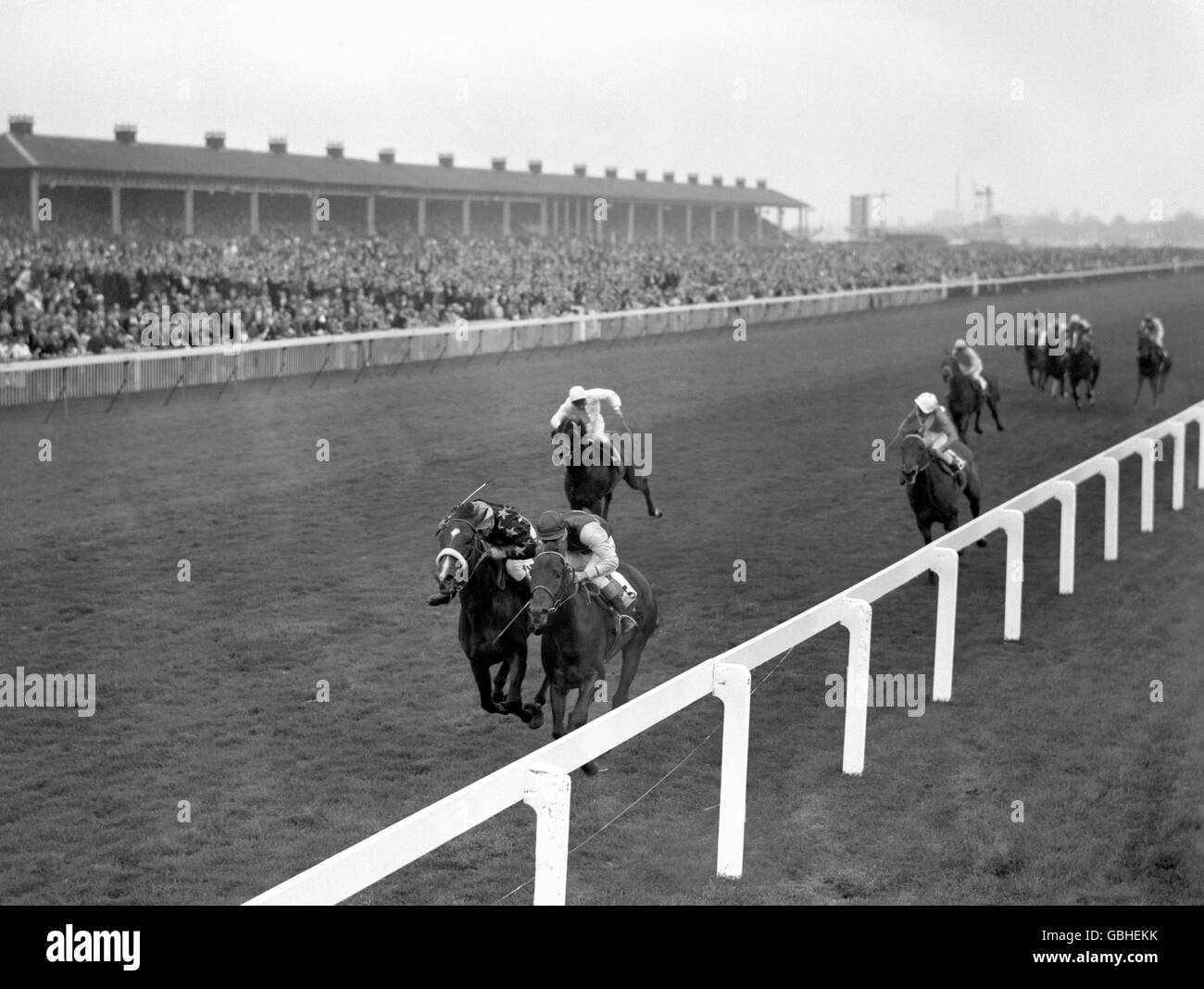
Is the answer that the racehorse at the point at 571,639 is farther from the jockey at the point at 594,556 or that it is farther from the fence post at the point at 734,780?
the fence post at the point at 734,780

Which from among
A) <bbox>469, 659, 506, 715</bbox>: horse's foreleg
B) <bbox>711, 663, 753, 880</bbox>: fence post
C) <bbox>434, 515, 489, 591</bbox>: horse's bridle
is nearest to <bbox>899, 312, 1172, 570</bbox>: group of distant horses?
<bbox>469, 659, 506, 715</bbox>: horse's foreleg

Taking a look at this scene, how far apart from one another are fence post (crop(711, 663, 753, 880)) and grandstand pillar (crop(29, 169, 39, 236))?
17.5 metres

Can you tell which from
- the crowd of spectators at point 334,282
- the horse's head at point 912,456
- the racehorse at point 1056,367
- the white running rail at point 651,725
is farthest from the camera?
the racehorse at point 1056,367

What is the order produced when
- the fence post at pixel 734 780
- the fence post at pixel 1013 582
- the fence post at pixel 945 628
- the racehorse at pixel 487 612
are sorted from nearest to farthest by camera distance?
the fence post at pixel 734 780 → the racehorse at pixel 487 612 → the fence post at pixel 945 628 → the fence post at pixel 1013 582

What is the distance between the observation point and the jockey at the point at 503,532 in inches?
235

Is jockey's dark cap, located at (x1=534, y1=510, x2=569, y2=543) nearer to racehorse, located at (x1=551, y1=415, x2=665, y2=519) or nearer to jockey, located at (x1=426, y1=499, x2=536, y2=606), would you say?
jockey, located at (x1=426, y1=499, x2=536, y2=606)

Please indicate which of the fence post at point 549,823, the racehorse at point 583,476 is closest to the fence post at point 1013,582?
the racehorse at point 583,476

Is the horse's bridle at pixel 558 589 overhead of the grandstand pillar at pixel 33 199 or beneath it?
beneath

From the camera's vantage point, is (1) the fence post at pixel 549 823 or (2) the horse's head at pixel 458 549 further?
(2) the horse's head at pixel 458 549

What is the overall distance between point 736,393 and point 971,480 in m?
8.35

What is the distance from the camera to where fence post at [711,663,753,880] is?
4891mm

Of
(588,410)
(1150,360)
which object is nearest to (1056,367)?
(1150,360)
